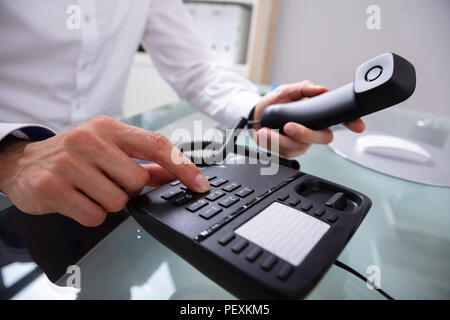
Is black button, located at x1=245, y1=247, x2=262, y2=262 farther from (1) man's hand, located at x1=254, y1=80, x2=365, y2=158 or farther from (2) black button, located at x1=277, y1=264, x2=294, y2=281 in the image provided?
(1) man's hand, located at x1=254, y1=80, x2=365, y2=158

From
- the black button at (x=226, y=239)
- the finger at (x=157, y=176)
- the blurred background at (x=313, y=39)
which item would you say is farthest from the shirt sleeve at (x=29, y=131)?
the blurred background at (x=313, y=39)

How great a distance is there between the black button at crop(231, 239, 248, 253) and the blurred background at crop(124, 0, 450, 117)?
0.49 metres

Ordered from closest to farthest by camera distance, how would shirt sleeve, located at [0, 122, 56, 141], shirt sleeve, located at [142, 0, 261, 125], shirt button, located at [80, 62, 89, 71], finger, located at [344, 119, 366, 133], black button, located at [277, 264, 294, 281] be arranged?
black button, located at [277, 264, 294, 281]
shirt sleeve, located at [0, 122, 56, 141]
finger, located at [344, 119, 366, 133]
shirt button, located at [80, 62, 89, 71]
shirt sleeve, located at [142, 0, 261, 125]

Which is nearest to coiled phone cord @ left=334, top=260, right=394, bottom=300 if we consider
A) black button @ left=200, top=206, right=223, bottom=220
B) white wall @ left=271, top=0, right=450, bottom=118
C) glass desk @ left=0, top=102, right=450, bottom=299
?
glass desk @ left=0, top=102, right=450, bottom=299

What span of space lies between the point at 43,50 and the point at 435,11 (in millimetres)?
667

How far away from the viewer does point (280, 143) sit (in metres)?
0.43

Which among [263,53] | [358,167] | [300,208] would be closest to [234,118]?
[358,167]

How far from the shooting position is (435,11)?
496 mm

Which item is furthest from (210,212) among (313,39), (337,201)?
(313,39)

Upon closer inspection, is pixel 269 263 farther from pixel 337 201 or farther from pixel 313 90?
pixel 313 90

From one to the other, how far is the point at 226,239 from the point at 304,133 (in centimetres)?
→ 25

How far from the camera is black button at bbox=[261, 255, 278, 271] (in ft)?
0.57

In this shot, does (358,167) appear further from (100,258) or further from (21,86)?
(21,86)

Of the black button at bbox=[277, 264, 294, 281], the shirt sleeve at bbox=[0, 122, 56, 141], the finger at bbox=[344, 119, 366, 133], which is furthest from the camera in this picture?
the finger at bbox=[344, 119, 366, 133]
